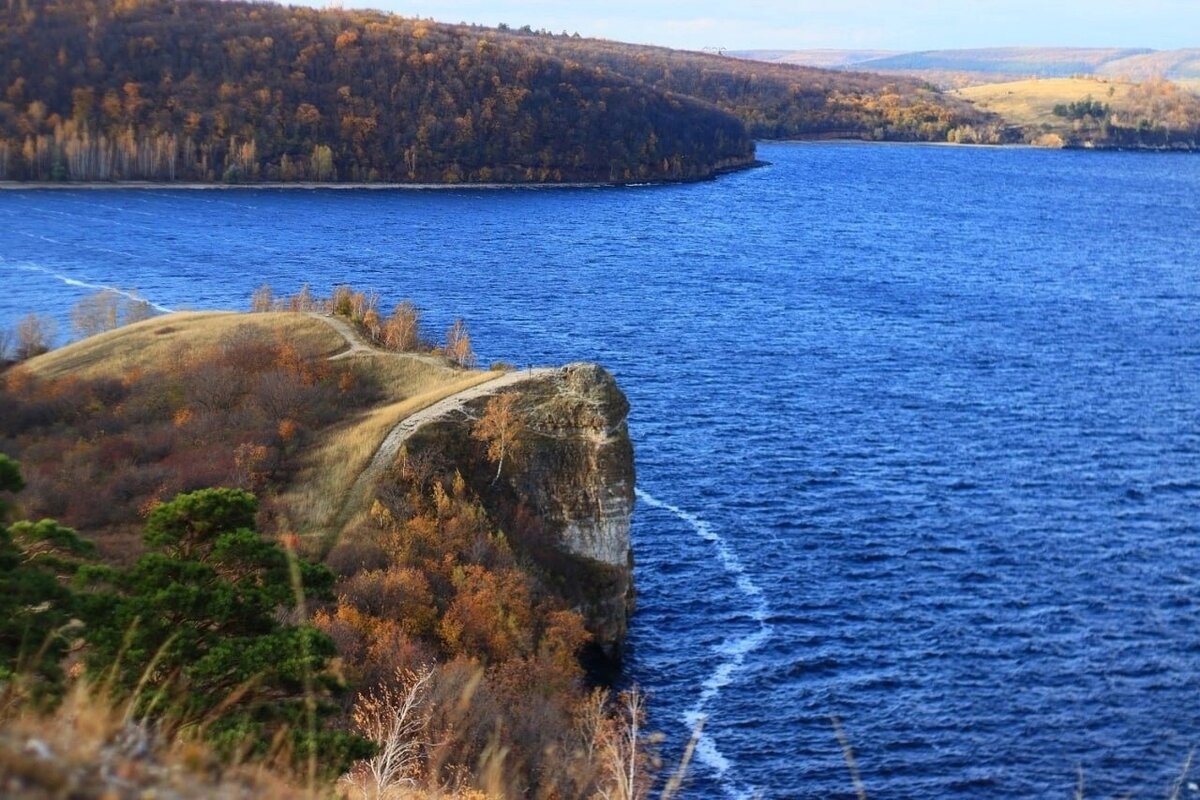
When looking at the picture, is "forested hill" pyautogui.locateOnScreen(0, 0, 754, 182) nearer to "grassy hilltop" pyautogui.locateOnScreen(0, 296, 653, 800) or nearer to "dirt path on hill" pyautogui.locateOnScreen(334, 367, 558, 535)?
"grassy hilltop" pyautogui.locateOnScreen(0, 296, 653, 800)

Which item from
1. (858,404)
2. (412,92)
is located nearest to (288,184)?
(412,92)

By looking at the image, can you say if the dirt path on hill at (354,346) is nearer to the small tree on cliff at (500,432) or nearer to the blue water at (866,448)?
the small tree on cliff at (500,432)

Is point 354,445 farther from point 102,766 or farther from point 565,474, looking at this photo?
point 102,766

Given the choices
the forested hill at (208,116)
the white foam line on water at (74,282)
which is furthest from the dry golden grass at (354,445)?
the forested hill at (208,116)

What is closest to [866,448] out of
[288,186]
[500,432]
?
[500,432]

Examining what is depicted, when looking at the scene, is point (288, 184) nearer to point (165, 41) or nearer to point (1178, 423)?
point (165, 41)
